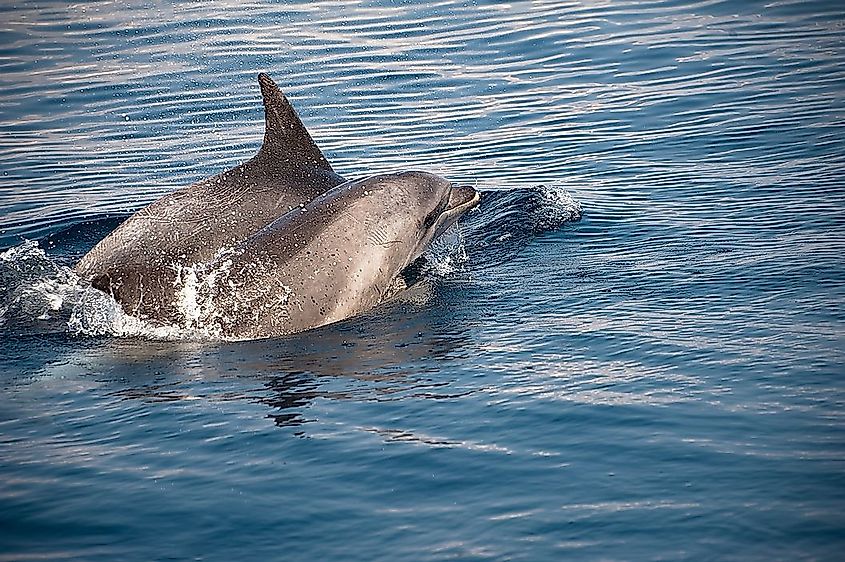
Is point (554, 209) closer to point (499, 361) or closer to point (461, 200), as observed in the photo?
point (461, 200)

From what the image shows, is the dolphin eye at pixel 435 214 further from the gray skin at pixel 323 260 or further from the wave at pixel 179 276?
the wave at pixel 179 276

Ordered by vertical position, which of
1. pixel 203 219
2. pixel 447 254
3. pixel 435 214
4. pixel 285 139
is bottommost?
pixel 447 254

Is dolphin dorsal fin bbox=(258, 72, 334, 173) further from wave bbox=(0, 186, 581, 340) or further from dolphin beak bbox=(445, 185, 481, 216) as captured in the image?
wave bbox=(0, 186, 581, 340)

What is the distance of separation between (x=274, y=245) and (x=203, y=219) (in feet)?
4.47

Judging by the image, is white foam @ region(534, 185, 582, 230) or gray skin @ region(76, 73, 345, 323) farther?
white foam @ region(534, 185, 582, 230)

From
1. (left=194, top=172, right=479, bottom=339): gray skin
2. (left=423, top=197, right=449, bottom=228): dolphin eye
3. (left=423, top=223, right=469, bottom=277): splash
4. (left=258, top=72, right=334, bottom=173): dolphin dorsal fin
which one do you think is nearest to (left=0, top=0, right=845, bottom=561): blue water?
(left=423, top=223, right=469, bottom=277): splash

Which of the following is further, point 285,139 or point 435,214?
point 285,139

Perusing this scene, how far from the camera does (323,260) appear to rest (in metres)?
12.0

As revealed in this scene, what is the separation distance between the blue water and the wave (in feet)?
0.15

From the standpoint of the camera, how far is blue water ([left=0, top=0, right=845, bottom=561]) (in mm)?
7664

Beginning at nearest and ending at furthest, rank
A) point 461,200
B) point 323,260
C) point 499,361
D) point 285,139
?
point 499,361
point 323,260
point 461,200
point 285,139

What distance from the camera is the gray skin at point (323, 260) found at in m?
11.7

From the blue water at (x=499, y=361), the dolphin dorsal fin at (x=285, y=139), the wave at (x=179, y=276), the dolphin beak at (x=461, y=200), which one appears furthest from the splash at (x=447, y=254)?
the dolphin dorsal fin at (x=285, y=139)

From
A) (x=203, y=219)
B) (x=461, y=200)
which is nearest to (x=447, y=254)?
(x=461, y=200)
